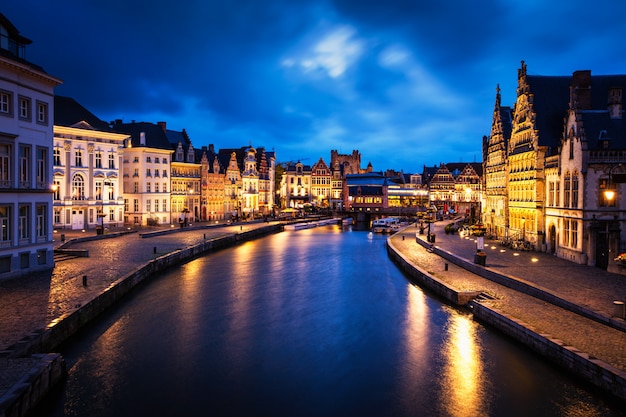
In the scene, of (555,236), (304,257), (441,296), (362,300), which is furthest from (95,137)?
(555,236)

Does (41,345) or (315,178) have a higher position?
(315,178)

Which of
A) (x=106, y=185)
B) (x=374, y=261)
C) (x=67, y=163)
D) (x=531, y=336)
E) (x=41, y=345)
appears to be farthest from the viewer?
(x=106, y=185)

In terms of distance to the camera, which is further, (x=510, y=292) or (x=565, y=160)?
(x=565, y=160)

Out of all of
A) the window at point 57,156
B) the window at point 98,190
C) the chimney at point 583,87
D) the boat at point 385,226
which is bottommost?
the boat at point 385,226

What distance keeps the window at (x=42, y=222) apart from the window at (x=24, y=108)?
17.3 ft

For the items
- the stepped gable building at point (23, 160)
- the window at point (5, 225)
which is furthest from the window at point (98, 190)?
the window at point (5, 225)

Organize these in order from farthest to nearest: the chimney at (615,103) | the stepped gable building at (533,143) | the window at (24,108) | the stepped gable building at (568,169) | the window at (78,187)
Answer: the window at (78,187) → the stepped gable building at (533,143) → the chimney at (615,103) → the stepped gable building at (568,169) → the window at (24,108)

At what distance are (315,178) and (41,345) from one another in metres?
120

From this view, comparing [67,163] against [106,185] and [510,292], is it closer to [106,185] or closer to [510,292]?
[106,185]

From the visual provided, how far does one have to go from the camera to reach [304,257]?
2032 inches

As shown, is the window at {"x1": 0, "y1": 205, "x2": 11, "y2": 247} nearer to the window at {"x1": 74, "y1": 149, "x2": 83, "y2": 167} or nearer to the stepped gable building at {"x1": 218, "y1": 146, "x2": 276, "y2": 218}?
the window at {"x1": 74, "y1": 149, "x2": 83, "y2": 167}

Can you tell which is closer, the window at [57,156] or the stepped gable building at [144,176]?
the window at [57,156]

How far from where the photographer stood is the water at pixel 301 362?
51.3 ft

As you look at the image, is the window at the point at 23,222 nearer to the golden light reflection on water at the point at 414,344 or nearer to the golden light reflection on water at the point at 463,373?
the golden light reflection on water at the point at 414,344
